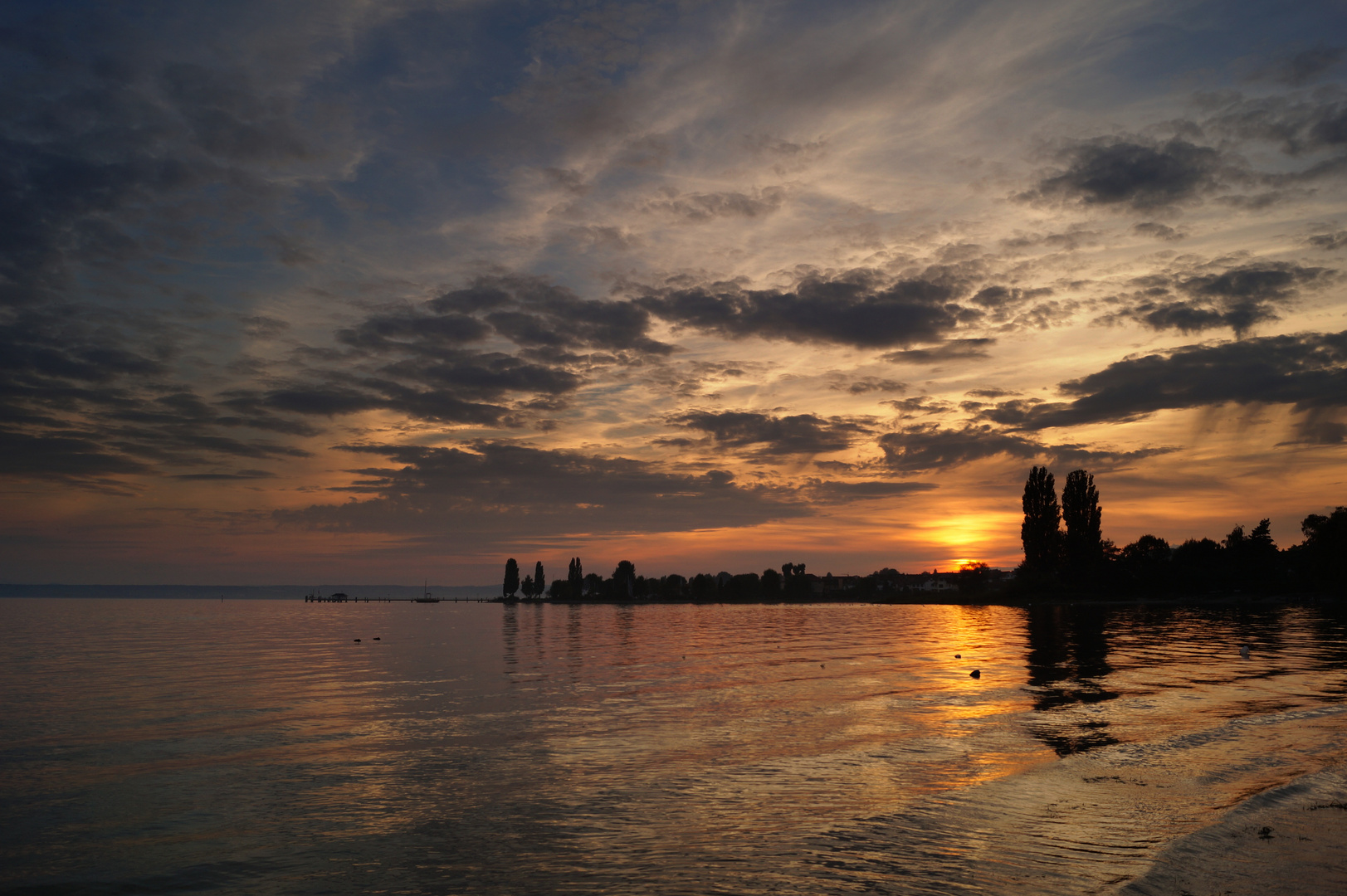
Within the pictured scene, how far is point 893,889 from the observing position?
44.5ft

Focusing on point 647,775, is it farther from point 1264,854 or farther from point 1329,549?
point 1329,549

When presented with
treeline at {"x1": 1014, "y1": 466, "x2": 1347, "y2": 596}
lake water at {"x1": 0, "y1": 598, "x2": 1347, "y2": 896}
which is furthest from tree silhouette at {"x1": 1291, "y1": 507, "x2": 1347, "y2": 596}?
lake water at {"x1": 0, "y1": 598, "x2": 1347, "y2": 896}

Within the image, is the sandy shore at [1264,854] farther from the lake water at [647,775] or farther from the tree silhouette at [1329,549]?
the tree silhouette at [1329,549]

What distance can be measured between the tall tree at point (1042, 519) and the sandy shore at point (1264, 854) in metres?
162

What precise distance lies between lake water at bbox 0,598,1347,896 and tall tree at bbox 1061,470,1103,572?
12435 cm

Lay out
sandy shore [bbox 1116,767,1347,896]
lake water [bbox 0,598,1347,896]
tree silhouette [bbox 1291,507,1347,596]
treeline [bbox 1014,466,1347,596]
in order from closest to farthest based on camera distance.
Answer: sandy shore [bbox 1116,767,1347,896] → lake water [bbox 0,598,1347,896] → tree silhouette [bbox 1291,507,1347,596] → treeline [bbox 1014,466,1347,596]

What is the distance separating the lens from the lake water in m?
15.1

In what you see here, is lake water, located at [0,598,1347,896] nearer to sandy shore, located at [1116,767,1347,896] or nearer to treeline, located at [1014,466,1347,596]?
sandy shore, located at [1116,767,1347,896]

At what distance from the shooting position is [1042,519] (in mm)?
167750

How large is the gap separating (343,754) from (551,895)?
1535 centimetres

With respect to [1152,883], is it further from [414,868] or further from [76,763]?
[76,763]

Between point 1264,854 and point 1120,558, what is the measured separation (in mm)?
186295

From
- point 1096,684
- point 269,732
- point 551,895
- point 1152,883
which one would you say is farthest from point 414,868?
point 1096,684

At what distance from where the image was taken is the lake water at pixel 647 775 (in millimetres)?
15062
